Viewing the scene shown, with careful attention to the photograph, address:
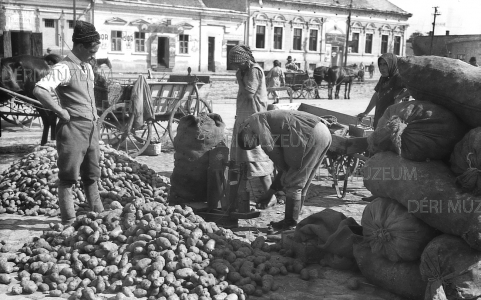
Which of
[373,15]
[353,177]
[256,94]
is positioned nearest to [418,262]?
[256,94]

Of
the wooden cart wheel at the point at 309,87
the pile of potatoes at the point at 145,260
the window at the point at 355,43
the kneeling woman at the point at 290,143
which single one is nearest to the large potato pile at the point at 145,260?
the pile of potatoes at the point at 145,260

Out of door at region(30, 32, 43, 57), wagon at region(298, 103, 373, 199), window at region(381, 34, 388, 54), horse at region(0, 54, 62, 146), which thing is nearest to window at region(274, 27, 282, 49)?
window at region(381, 34, 388, 54)

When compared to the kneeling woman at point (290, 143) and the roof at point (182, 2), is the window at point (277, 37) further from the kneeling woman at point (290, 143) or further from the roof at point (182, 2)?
the kneeling woman at point (290, 143)

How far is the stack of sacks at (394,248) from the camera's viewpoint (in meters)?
4.03

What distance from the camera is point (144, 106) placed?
944 cm

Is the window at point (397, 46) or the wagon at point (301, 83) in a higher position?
the window at point (397, 46)

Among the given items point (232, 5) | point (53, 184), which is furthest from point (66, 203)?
point (232, 5)

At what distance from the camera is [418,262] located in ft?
13.4

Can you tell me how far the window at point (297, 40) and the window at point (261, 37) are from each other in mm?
3099

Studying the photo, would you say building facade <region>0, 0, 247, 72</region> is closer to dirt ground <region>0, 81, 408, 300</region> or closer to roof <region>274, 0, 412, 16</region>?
roof <region>274, 0, 412, 16</region>

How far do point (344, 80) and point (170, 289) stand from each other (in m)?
23.6

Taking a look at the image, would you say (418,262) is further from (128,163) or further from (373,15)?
(373,15)

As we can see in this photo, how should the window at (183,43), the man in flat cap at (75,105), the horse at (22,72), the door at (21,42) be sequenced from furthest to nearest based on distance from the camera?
the window at (183,43), the door at (21,42), the horse at (22,72), the man in flat cap at (75,105)

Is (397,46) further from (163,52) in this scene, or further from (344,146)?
(344,146)
